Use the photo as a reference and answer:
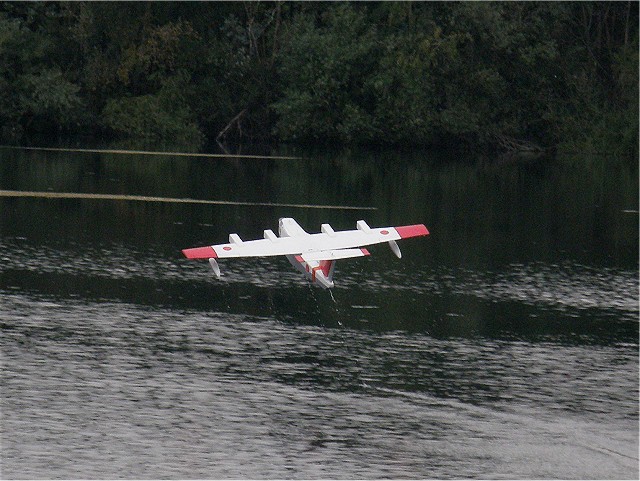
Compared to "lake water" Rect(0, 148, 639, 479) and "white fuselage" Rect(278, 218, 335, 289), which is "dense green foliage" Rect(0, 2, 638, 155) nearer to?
"lake water" Rect(0, 148, 639, 479)

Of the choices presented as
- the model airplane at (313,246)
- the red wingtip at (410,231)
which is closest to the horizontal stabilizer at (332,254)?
the model airplane at (313,246)

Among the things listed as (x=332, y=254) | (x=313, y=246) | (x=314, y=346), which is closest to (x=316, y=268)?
(x=313, y=246)

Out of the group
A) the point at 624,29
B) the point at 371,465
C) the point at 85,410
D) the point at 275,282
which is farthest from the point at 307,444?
the point at 624,29

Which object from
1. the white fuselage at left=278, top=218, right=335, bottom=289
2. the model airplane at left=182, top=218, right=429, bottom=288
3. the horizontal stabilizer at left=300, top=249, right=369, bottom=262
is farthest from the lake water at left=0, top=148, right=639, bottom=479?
the horizontal stabilizer at left=300, top=249, right=369, bottom=262

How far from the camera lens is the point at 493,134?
10975cm

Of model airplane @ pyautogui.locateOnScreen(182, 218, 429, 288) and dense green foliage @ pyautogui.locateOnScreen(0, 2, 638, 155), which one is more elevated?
dense green foliage @ pyautogui.locateOnScreen(0, 2, 638, 155)

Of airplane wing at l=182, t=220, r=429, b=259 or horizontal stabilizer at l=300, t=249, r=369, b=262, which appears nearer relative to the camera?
airplane wing at l=182, t=220, r=429, b=259

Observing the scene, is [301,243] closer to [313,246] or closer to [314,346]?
[313,246]

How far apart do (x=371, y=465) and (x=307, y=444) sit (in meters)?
2.00

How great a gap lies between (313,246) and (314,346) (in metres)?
4.29

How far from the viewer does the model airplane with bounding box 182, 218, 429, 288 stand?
134 ft

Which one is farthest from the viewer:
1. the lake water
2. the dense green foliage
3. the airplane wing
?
the dense green foliage

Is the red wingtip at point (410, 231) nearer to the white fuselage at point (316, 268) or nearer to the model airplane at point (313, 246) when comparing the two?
the model airplane at point (313, 246)

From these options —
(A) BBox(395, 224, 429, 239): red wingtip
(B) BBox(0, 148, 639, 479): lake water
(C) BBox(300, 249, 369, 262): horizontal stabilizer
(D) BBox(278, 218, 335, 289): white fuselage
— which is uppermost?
(A) BBox(395, 224, 429, 239): red wingtip
